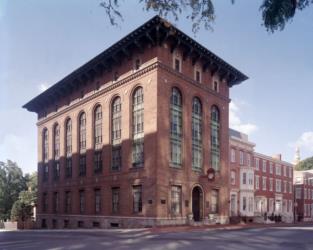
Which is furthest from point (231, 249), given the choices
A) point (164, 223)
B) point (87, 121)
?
point (87, 121)

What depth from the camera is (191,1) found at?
30.2 ft

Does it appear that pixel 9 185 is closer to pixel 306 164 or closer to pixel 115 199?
pixel 115 199

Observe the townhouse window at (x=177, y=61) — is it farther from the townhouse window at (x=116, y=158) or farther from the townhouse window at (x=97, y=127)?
the townhouse window at (x=97, y=127)

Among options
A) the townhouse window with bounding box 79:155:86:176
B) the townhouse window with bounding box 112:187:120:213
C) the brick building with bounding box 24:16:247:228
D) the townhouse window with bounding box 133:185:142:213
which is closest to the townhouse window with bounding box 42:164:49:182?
the brick building with bounding box 24:16:247:228

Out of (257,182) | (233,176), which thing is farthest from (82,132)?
(257,182)

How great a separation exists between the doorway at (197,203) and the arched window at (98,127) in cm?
1189

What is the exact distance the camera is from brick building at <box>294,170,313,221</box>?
7869cm

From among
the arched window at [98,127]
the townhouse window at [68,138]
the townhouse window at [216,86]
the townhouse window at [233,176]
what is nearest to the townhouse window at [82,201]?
the townhouse window at [68,138]

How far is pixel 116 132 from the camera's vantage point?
40875 millimetres

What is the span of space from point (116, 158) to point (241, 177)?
24221 mm

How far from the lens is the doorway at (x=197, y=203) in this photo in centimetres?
3969

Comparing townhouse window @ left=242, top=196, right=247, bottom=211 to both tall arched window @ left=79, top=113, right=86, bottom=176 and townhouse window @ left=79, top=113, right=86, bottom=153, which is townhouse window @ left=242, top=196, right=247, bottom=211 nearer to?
tall arched window @ left=79, top=113, right=86, bottom=176

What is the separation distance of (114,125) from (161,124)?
7.40m

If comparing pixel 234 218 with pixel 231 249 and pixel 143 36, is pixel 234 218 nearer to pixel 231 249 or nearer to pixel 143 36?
pixel 143 36
